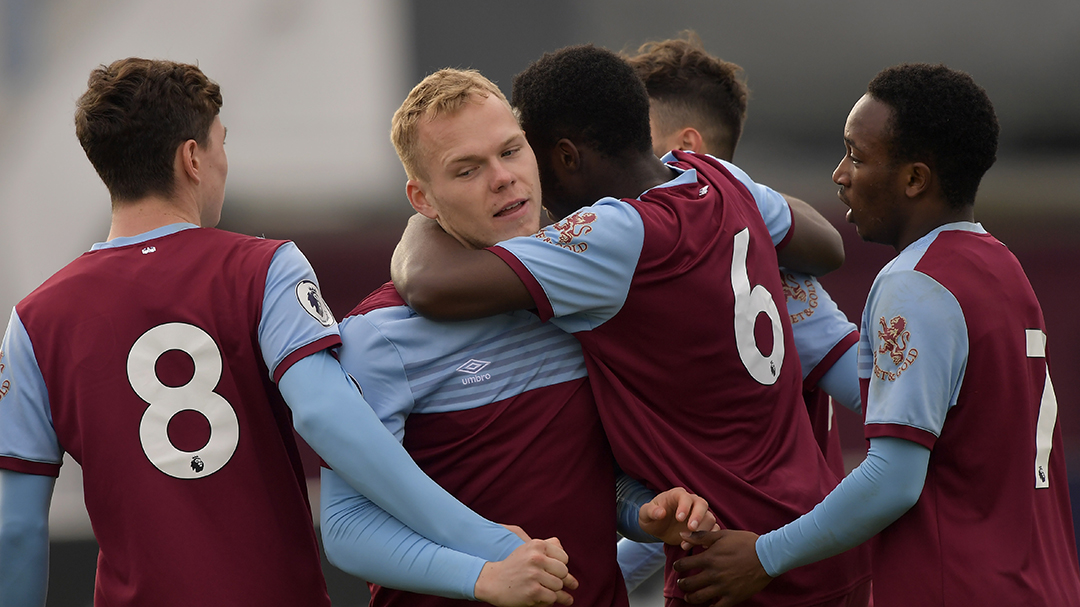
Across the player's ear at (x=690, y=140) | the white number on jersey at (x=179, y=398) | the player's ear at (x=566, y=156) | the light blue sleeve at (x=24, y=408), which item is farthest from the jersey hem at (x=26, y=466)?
the player's ear at (x=690, y=140)

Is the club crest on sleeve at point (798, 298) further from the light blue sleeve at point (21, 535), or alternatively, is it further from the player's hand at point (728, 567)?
the light blue sleeve at point (21, 535)

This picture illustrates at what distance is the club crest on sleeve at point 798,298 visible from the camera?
7.73 ft

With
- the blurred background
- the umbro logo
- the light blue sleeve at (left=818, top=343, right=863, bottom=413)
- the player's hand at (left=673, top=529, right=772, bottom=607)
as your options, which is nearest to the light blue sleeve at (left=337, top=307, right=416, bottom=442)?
the umbro logo

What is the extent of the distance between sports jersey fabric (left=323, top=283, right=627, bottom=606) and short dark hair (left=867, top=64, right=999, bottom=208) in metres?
0.75

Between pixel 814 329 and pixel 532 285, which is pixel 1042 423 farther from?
pixel 532 285

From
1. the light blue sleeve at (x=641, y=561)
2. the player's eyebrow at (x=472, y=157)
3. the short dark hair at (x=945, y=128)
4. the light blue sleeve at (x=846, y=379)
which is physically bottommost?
the light blue sleeve at (x=641, y=561)

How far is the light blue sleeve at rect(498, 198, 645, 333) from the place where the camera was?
178 cm

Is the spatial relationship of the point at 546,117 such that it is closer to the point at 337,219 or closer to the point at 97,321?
the point at 97,321

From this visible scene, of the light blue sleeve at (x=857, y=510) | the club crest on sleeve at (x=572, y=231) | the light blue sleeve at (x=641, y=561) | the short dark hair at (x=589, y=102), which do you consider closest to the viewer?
the light blue sleeve at (x=857, y=510)

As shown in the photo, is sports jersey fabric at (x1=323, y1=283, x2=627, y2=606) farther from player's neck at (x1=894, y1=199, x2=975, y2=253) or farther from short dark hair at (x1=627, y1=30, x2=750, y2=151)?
short dark hair at (x1=627, y1=30, x2=750, y2=151)

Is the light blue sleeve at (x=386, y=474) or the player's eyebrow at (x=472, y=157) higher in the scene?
the player's eyebrow at (x=472, y=157)

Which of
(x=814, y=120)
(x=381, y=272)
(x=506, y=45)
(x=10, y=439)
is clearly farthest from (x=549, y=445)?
(x=814, y=120)

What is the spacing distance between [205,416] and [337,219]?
454 cm

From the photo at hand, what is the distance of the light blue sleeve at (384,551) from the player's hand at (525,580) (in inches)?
1.0
